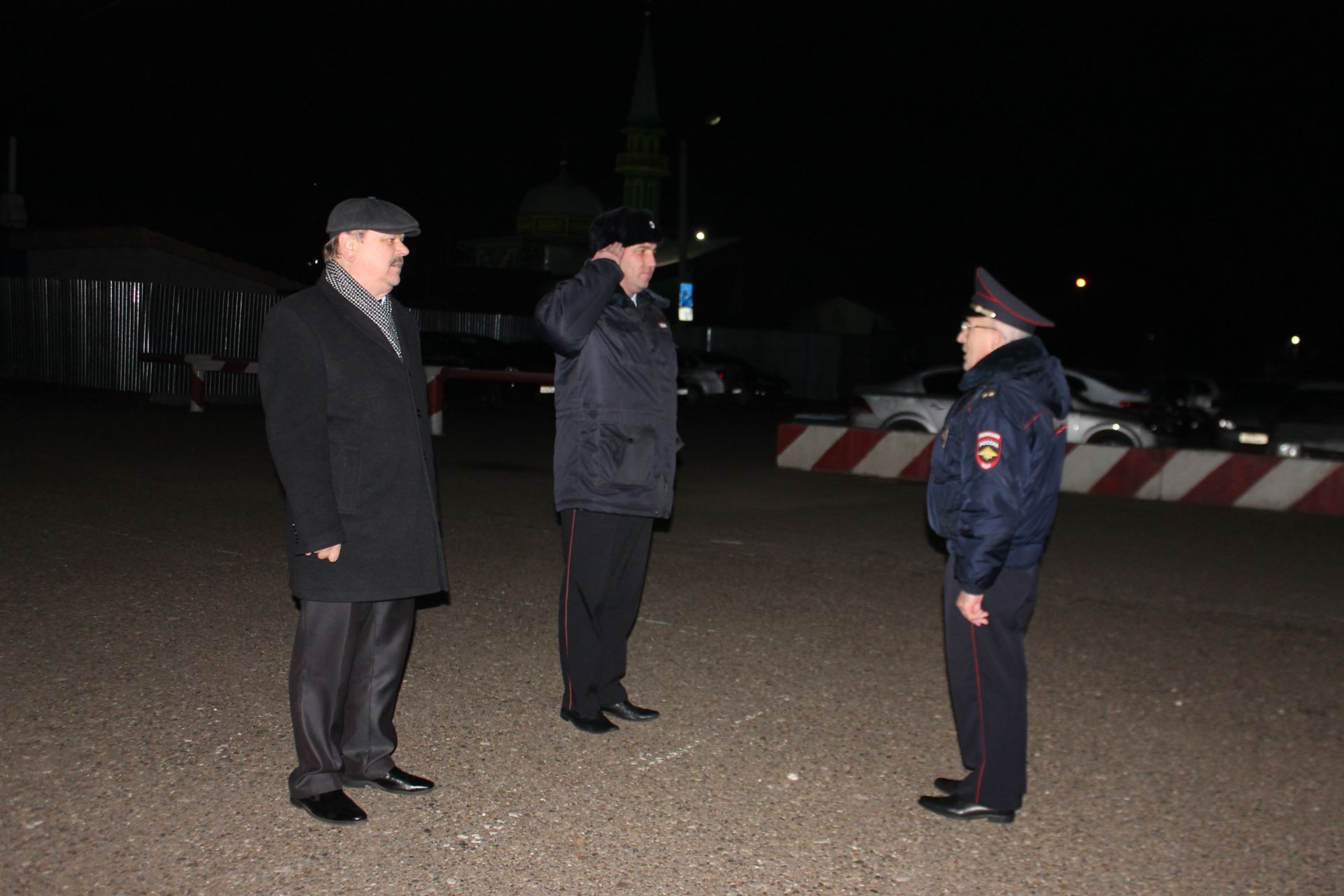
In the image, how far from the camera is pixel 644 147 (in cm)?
7175

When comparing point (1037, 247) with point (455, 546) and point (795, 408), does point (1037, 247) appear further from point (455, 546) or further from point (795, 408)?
point (455, 546)

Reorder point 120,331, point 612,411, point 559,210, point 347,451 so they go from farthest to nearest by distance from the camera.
→ point 559,210 → point 120,331 → point 612,411 → point 347,451

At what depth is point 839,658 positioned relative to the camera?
20.1 feet

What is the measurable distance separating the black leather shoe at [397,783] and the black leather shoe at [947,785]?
1748 millimetres

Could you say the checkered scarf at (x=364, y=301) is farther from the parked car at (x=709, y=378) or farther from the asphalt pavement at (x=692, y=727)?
the parked car at (x=709, y=378)

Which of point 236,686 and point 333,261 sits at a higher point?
point 333,261

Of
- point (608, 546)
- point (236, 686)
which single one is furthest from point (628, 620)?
point (236, 686)

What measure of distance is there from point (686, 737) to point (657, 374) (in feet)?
4.68

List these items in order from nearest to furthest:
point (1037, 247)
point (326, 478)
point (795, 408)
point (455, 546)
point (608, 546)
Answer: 1. point (326, 478)
2. point (608, 546)
3. point (455, 546)
4. point (795, 408)
5. point (1037, 247)

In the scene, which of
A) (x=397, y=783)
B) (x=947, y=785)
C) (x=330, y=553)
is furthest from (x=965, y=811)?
(x=330, y=553)

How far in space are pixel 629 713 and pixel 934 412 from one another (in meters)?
11.6

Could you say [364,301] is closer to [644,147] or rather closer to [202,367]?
[202,367]

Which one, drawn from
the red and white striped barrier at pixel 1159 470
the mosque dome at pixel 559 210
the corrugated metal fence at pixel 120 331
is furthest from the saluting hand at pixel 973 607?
the mosque dome at pixel 559 210

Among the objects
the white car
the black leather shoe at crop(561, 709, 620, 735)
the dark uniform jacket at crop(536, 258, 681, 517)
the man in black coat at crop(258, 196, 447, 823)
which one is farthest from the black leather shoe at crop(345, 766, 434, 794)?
the white car
